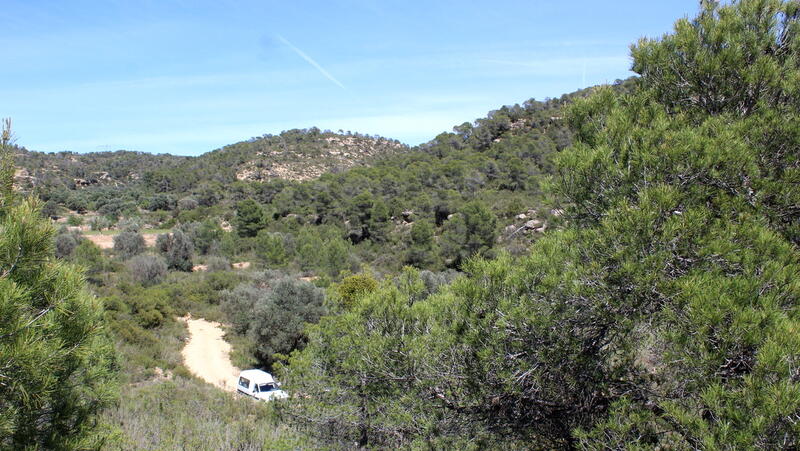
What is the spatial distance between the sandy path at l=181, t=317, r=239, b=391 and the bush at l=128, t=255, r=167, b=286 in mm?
5929

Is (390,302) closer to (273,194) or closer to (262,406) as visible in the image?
(262,406)

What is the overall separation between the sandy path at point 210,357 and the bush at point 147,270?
19.5 ft

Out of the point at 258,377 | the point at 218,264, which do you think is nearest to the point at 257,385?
the point at 258,377

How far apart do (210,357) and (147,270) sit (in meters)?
10.9

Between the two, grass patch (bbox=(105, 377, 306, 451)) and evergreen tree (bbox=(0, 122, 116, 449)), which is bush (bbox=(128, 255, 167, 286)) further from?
evergreen tree (bbox=(0, 122, 116, 449))

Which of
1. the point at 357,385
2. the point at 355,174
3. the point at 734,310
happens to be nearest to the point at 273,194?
the point at 355,174

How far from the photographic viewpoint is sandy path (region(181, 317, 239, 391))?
1392 centimetres

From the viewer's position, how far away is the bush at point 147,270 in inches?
928

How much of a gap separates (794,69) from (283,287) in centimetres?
1502

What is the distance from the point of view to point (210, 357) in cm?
1555

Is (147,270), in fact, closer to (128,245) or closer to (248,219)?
(128,245)

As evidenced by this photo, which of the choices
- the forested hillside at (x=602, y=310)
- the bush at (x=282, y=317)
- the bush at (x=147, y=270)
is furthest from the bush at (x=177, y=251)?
the forested hillside at (x=602, y=310)

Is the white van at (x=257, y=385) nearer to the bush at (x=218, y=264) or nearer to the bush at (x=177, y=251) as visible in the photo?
the bush at (x=218, y=264)

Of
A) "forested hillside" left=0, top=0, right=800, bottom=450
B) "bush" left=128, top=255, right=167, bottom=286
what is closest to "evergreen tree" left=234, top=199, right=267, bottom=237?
"bush" left=128, top=255, right=167, bottom=286
